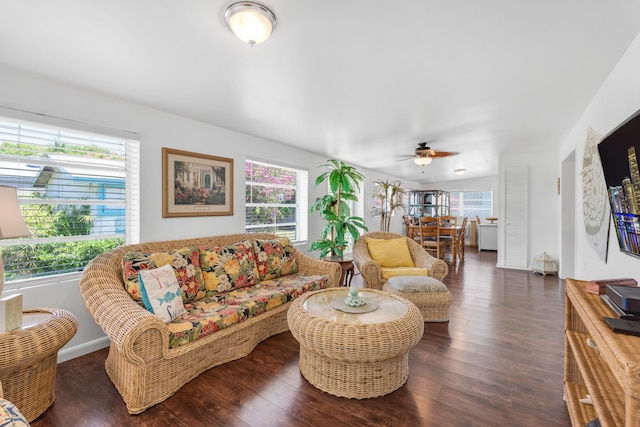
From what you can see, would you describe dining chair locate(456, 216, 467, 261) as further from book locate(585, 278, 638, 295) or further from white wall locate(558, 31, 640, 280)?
book locate(585, 278, 638, 295)

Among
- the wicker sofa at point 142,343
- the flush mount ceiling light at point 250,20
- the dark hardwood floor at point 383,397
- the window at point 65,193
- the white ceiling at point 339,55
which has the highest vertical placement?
the white ceiling at point 339,55

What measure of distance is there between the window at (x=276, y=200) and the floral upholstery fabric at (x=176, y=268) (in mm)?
1474

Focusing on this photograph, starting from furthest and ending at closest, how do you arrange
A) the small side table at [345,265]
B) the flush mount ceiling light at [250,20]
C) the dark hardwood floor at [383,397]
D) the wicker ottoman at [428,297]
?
the small side table at [345,265] < the wicker ottoman at [428,297] < the dark hardwood floor at [383,397] < the flush mount ceiling light at [250,20]

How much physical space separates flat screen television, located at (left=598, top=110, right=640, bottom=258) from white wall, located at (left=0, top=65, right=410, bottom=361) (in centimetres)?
341

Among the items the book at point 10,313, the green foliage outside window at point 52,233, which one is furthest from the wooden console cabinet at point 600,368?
the green foliage outside window at point 52,233

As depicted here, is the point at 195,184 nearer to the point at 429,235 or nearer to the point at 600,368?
the point at 600,368

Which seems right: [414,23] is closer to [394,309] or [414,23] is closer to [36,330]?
[394,309]

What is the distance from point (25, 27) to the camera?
5.23 feet

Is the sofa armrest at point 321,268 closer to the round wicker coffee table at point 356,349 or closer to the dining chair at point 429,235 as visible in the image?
the round wicker coffee table at point 356,349

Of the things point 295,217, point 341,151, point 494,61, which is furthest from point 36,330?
point 341,151

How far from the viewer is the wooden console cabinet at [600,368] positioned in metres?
0.87

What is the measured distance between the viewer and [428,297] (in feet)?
9.84

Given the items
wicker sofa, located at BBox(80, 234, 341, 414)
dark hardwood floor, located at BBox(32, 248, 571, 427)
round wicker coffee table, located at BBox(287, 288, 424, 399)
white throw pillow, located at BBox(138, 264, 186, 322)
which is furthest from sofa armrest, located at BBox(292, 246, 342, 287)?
white throw pillow, located at BBox(138, 264, 186, 322)

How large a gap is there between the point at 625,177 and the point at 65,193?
3746mm
